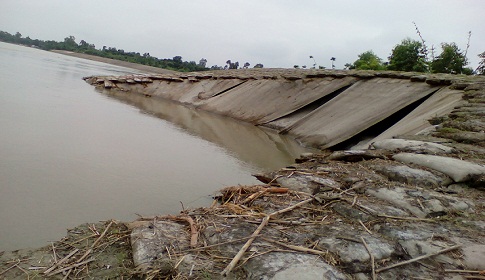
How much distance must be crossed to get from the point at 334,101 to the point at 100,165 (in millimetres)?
5797

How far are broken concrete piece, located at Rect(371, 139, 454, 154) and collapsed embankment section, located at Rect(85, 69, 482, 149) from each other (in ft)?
5.36

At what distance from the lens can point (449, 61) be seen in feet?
57.6

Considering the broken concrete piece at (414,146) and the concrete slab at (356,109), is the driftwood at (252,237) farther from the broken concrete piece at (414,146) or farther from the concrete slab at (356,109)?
the concrete slab at (356,109)

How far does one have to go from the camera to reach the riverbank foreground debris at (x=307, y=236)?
1496mm

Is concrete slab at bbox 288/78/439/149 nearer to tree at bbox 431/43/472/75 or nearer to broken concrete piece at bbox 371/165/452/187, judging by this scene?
broken concrete piece at bbox 371/165/452/187

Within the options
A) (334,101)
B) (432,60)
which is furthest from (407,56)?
(334,101)

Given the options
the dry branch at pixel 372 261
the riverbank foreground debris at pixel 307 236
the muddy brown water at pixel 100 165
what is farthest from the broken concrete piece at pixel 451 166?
the muddy brown water at pixel 100 165

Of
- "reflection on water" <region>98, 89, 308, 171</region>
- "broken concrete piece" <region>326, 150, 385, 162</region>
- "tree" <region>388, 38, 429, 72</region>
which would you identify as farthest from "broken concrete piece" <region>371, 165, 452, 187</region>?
"tree" <region>388, 38, 429, 72</region>

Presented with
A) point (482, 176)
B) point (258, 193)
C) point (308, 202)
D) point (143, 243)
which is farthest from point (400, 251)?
point (482, 176)

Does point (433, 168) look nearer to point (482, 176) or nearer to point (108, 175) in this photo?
point (482, 176)

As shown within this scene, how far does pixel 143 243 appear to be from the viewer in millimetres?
1674

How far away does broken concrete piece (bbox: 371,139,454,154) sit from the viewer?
3.14m

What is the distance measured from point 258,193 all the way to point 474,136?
2636 mm

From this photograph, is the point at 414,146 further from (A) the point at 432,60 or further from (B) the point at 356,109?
(A) the point at 432,60
